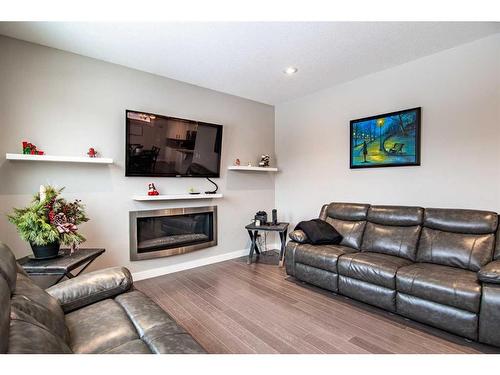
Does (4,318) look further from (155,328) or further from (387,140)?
(387,140)

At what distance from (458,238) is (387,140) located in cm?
142

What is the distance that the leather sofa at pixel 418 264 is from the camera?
1.94 meters

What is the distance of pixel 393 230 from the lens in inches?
117

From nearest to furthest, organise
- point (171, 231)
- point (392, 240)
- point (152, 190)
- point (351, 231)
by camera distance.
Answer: point (392, 240)
point (351, 231)
point (152, 190)
point (171, 231)

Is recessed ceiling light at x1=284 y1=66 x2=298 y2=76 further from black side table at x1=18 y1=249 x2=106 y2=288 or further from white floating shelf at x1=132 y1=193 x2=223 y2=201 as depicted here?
black side table at x1=18 y1=249 x2=106 y2=288

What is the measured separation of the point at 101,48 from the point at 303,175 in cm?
331

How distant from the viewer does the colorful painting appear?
3125 millimetres

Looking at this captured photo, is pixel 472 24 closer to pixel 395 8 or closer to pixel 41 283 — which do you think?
pixel 395 8

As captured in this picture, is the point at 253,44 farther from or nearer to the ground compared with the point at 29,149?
farther from the ground

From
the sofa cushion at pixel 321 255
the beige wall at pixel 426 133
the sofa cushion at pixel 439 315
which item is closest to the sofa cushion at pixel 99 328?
the sofa cushion at pixel 321 255

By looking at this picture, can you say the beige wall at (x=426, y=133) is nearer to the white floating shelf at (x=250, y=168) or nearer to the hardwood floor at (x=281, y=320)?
the white floating shelf at (x=250, y=168)

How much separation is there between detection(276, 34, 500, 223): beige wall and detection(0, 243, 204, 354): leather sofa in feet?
10.2

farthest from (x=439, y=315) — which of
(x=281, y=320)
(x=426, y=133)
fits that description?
(x=426, y=133)

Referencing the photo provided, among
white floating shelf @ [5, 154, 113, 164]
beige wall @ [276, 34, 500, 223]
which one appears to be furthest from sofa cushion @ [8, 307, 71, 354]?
beige wall @ [276, 34, 500, 223]
